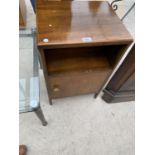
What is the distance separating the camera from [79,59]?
2.90ft

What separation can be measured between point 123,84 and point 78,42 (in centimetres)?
57

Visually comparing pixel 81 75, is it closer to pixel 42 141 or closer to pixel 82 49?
pixel 82 49

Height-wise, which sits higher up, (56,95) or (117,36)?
(117,36)

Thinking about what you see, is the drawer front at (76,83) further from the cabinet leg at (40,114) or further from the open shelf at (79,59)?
the cabinet leg at (40,114)

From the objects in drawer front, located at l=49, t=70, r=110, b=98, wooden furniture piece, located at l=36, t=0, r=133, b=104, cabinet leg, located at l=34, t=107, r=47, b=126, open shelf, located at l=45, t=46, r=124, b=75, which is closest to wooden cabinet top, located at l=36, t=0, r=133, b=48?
wooden furniture piece, located at l=36, t=0, r=133, b=104

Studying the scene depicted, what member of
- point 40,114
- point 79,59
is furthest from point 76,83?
point 40,114

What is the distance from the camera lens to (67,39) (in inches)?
23.6

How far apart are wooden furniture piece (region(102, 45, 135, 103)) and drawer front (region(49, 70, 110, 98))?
13 centimetres

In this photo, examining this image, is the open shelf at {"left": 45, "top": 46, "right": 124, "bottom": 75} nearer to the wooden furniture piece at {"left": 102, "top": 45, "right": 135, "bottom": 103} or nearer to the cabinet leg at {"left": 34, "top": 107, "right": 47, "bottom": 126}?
the wooden furniture piece at {"left": 102, "top": 45, "right": 135, "bottom": 103}

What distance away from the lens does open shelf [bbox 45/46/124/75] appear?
0.82m
